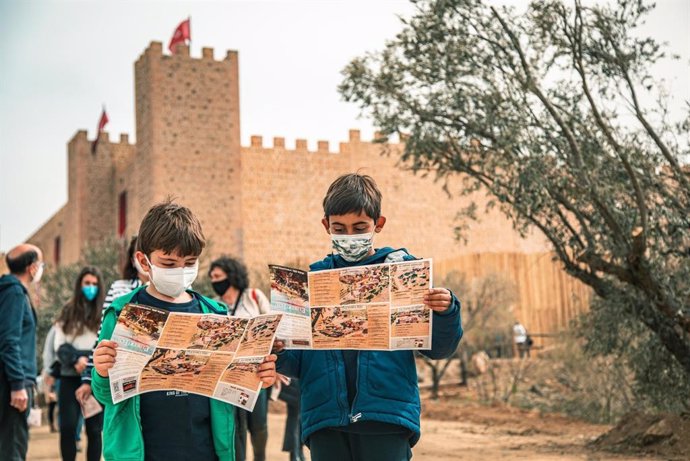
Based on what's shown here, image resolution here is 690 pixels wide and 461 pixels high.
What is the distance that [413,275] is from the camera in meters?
3.08

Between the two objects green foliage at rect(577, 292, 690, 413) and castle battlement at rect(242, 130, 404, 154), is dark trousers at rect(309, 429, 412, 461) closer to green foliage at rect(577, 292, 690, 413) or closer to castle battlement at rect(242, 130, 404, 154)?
green foliage at rect(577, 292, 690, 413)

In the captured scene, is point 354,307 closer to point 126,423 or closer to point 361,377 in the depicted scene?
point 361,377

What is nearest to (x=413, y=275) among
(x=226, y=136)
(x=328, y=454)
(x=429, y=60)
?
(x=328, y=454)

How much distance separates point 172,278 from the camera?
3.21 meters

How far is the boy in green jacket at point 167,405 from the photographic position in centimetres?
313

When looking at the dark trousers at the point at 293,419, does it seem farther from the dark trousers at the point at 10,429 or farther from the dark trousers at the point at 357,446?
the dark trousers at the point at 357,446

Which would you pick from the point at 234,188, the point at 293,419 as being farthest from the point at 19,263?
the point at 234,188

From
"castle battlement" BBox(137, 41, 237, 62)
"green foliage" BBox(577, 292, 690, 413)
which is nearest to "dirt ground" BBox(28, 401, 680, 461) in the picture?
"green foliage" BBox(577, 292, 690, 413)

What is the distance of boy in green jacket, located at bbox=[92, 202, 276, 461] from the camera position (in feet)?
10.3

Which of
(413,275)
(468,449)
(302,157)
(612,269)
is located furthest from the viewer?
(302,157)

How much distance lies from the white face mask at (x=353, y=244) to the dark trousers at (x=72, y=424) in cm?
342

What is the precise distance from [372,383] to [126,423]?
0.82m

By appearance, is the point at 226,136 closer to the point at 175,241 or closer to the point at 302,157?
the point at 302,157

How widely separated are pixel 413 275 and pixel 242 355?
23.7 inches
